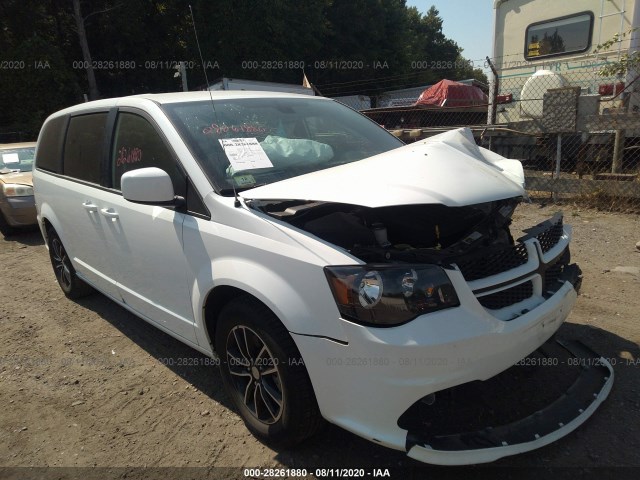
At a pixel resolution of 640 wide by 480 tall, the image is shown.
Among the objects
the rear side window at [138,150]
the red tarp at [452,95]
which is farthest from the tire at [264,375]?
the red tarp at [452,95]

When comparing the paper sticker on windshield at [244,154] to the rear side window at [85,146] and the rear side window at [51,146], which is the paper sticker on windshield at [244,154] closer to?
the rear side window at [85,146]

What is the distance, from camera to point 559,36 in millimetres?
8562

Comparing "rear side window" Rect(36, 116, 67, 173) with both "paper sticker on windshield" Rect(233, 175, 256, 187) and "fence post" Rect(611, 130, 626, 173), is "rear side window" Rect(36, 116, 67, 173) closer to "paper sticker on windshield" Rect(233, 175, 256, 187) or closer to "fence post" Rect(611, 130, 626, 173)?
"paper sticker on windshield" Rect(233, 175, 256, 187)

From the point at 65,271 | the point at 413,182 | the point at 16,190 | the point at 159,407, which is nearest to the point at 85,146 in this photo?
the point at 65,271

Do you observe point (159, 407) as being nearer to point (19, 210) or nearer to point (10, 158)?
point (19, 210)

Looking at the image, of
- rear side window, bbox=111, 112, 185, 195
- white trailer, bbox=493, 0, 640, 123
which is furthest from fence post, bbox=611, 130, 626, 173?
rear side window, bbox=111, 112, 185, 195

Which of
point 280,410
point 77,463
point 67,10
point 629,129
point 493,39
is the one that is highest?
point 67,10

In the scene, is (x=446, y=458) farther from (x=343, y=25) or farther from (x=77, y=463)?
(x=343, y=25)

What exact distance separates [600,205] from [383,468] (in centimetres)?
565

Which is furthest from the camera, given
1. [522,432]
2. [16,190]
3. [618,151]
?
[16,190]

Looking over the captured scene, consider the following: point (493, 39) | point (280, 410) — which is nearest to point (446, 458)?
point (280, 410)

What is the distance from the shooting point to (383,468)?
7.41 ft

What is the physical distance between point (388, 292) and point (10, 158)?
Answer: 29.3 feet

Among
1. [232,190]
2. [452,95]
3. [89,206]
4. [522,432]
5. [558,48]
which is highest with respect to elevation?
[558,48]
